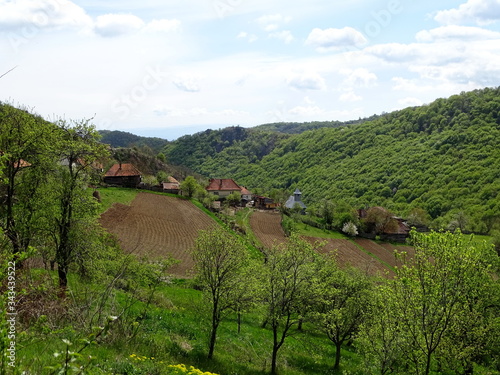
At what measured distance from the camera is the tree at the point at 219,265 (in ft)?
63.2

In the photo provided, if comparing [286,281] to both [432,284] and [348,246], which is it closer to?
[432,284]

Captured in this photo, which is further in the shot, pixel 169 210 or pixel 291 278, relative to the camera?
pixel 169 210

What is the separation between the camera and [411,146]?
6929 inches

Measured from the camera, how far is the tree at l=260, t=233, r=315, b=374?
65.4 feet

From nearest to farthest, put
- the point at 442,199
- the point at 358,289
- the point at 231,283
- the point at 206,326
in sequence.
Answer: the point at 231,283 < the point at 206,326 < the point at 358,289 < the point at 442,199

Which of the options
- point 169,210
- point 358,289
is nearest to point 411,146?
point 169,210

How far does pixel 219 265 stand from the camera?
1931 centimetres

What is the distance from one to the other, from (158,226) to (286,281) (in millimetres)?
44738

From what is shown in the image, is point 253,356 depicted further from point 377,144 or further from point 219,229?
point 377,144

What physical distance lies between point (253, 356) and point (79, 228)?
12937mm

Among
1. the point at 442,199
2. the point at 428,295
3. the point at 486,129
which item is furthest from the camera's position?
the point at 486,129

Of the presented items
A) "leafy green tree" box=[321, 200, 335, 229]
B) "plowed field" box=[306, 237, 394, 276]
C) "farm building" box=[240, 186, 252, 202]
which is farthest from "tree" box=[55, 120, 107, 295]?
"farm building" box=[240, 186, 252, 202]

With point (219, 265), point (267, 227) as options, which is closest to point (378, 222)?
point (267, 227)

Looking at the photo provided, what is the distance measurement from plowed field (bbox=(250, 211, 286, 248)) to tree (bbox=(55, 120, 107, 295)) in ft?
152
